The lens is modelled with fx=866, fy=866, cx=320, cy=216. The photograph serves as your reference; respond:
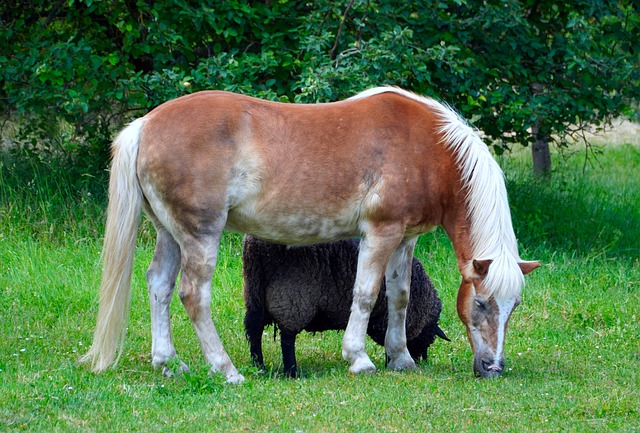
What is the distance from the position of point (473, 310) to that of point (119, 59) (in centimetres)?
528

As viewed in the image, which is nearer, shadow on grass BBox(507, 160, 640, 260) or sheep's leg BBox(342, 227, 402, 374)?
sheep's leg BBox(342, 227, 402, 374)

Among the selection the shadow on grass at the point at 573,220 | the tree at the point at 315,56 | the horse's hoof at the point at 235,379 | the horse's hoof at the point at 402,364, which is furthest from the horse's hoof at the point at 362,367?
the shadow on grass at the point at 573,220

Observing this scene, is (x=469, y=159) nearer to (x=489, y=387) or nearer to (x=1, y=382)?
(x=489, y=387)

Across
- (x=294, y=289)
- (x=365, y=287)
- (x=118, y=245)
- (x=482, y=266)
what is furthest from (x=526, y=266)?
(x=118, y=245)

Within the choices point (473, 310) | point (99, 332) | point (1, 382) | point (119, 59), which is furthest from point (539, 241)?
point (1, 382)

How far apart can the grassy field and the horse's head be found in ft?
0.68

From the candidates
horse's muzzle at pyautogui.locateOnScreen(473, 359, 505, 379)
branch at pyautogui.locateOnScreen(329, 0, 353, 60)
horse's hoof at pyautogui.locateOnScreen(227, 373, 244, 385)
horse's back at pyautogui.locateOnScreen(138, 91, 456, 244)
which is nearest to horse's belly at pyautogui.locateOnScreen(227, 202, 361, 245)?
horse's back at pyautogui.locateOnScreen(138, 91, 456, 244)

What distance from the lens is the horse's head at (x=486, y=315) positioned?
18.7 ft

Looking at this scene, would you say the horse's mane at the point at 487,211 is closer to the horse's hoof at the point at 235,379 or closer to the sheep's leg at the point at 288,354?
the sheep's leg at the point at 288,354

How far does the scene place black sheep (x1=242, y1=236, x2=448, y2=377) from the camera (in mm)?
5910

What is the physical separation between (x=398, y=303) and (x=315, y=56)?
343cm

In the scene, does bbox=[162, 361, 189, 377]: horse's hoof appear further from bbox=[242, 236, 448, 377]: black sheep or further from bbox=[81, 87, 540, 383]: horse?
bbox=[242, 236, 448, 377]: black sheep

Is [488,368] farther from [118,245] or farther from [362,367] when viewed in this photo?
[118,245]

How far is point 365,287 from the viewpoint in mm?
5879
